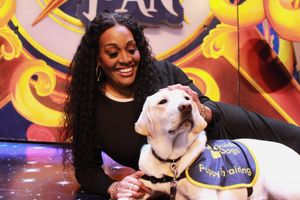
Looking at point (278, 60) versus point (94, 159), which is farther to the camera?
point (278, 60)

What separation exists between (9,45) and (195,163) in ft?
6.88

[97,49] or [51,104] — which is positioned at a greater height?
[97,49]

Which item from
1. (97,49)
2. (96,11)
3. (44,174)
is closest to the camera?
(97,49)

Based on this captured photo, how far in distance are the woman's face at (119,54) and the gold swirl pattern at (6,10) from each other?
153cm

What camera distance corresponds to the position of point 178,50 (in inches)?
117

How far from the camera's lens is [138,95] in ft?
5.97

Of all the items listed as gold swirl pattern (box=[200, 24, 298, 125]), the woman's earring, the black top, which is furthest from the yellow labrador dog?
gold swirl pattern (box=[200, 24, 298, 125])

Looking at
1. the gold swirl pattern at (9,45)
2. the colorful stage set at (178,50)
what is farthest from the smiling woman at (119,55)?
the gold swirl pattern at (9,45)

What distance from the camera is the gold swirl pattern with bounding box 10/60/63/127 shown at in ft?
10.1

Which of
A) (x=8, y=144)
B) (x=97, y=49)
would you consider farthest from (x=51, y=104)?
(x=97, y=49)

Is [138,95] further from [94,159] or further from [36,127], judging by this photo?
[36,127]

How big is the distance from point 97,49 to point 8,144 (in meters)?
1.58

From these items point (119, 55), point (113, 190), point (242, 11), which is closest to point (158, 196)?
point (113, 190)

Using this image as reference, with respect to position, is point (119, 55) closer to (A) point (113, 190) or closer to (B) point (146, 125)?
(B) point (146, 125)
